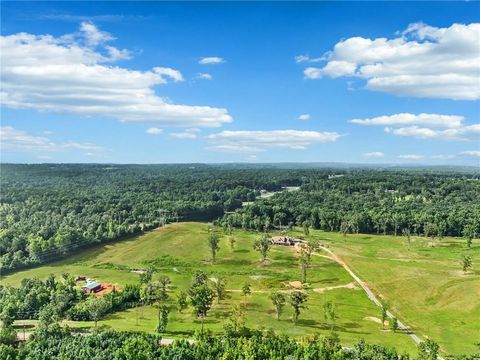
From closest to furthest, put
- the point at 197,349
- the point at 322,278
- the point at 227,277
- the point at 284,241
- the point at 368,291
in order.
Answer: the point at 197,349 → the point at 368,291 → the point at 322,278 → the point at 227,277 → the point at 284,241

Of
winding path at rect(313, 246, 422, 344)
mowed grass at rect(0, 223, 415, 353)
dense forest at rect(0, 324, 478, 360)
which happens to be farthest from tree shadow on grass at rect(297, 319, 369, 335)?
dense forest at rect(0, 324, 478, 360)

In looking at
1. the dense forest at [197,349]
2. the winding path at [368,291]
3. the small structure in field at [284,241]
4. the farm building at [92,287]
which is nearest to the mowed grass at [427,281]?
the winding path at [368,291]

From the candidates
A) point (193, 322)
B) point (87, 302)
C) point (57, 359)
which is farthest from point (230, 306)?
point (57, 359)

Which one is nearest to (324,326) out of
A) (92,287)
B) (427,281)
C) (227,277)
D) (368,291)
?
(368,291)

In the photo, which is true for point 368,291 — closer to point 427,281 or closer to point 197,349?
point 427,281

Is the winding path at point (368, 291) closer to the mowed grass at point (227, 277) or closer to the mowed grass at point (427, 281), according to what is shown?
the mowed grass at point (427, 281)

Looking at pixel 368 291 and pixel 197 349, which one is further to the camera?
pixel 368 291
